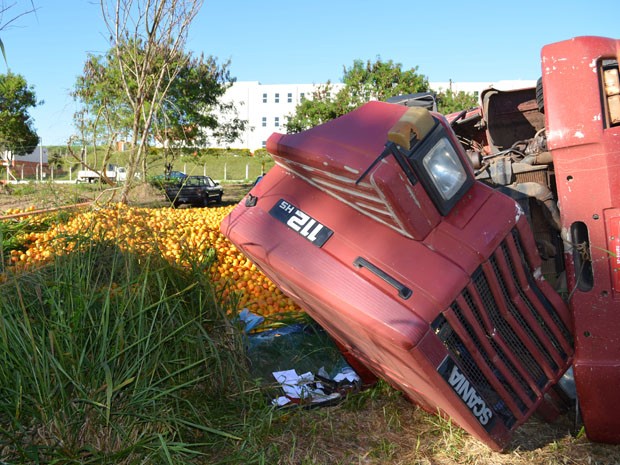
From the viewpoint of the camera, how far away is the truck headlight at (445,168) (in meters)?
2.70

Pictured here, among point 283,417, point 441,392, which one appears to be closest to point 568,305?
point 441,392

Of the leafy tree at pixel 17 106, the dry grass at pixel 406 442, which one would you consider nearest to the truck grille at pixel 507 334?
the dry grass at pixel 406 442

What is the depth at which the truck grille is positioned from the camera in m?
2.61

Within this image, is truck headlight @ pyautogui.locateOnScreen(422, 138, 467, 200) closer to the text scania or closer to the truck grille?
the truck grille

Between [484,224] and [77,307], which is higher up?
[484,224]

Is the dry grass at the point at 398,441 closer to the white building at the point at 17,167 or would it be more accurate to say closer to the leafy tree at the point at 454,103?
the white building at the point at 17,167

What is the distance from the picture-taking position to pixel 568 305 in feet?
9.90

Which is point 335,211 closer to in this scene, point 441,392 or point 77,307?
point 441,392

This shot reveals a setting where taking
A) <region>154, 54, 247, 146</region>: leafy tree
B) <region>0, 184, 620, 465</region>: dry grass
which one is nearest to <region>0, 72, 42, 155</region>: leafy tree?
<region>154, 54, 247, 146</region>: leafy tree

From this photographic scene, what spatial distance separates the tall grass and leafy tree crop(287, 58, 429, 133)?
68.7 feet

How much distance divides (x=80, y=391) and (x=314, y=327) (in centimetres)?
213

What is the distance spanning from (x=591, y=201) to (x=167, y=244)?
2.89m

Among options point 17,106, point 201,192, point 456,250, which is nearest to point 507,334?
point 456,250

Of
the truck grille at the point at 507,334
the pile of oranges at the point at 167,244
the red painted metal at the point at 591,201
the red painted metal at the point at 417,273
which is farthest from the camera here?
the pile of oranges at the point at 167,244
